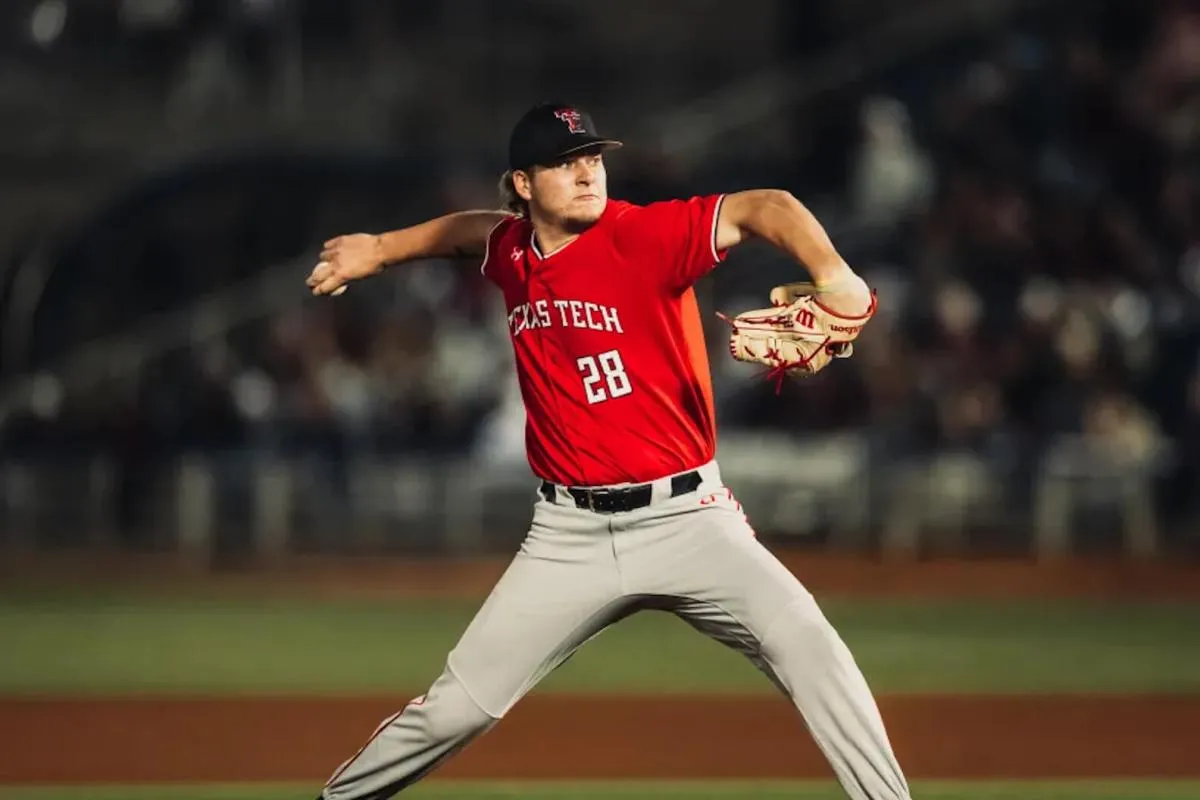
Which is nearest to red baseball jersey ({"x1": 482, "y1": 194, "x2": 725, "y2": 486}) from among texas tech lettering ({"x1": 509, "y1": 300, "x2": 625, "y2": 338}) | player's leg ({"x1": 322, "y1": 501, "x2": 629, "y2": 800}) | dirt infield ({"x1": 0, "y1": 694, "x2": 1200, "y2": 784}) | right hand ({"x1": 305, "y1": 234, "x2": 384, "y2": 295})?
texas tech lettering ({"x1": 509, "y1": 300, "x2": 625, "y2": 338})

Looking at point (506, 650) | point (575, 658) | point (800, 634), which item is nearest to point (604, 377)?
point (506, 650)

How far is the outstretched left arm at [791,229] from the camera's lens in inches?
201

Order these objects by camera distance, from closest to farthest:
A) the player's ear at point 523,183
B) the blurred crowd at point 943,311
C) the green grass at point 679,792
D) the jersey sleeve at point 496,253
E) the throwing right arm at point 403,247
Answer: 1. the player's ear at point 523,183
2. the jersey sleeve at point 496,253
3. the throwing right arm at point 403,247
4. the green grass at point 679,792
5. the blurred crowd at point 943,311

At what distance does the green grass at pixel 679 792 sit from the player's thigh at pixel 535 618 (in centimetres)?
195

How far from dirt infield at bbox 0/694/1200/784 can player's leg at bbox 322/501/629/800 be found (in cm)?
243

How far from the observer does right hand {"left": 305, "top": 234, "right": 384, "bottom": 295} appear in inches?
243

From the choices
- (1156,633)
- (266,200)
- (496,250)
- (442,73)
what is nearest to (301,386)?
(266,200)

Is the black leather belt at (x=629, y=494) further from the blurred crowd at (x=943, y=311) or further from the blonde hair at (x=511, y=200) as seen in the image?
the blurred crowd at (x=943, y=311)

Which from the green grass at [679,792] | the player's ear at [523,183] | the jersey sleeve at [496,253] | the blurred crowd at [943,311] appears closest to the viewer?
the player's ear at [523,183]

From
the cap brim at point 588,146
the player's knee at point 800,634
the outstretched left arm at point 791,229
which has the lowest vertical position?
the player's knee at point 800,634

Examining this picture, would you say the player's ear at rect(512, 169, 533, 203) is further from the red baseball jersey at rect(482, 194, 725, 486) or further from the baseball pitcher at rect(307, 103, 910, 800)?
the red baseball jersey at rect(482, 194, 725, 486)

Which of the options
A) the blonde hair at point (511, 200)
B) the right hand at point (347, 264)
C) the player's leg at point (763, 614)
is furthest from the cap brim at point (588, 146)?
the player's leg at point (763, 614)

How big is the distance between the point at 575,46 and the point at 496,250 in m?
14.3

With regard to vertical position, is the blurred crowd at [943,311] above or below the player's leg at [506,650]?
above
